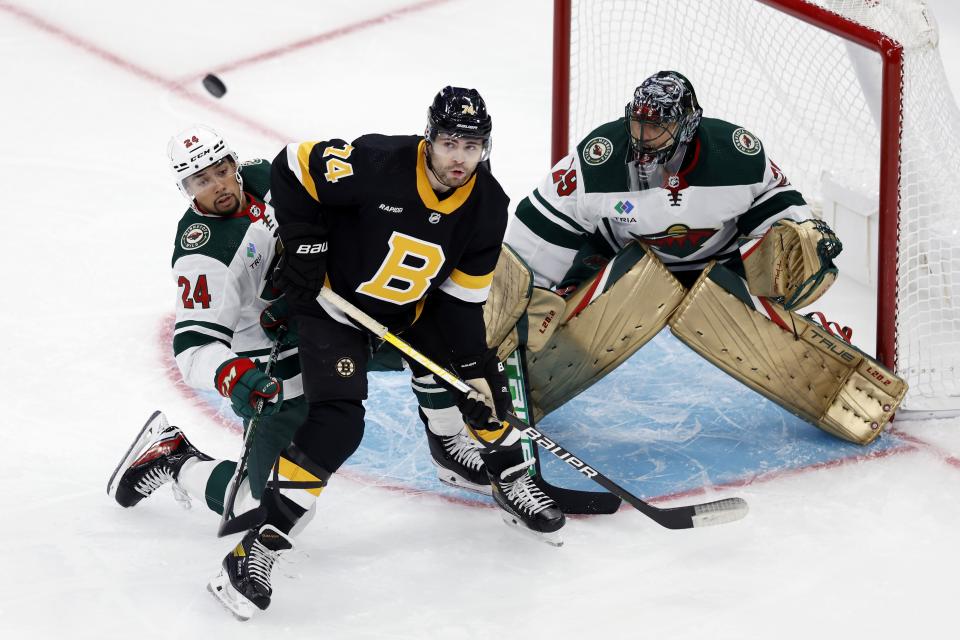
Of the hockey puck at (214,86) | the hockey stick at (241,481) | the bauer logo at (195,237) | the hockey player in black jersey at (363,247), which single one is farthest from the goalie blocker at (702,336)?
the hockey puck at (214,86)

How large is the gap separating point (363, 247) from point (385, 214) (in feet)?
0.31

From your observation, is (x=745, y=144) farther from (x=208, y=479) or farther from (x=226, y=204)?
(x=208, y=479)

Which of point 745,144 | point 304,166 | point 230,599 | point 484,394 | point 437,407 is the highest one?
point 745,144

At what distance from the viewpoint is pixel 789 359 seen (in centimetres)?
344

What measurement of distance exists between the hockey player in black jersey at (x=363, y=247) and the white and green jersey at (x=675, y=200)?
56 centimetres

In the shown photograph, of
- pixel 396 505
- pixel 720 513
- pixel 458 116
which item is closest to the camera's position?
pixel 458 116

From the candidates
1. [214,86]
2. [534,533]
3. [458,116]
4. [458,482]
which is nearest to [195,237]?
[458,116]

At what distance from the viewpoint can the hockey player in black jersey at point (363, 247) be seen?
2707 millimetres

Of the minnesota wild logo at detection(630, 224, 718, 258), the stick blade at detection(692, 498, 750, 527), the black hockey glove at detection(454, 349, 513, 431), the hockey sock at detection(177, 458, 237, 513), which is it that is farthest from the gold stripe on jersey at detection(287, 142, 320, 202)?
the stick blade at detection(692, 498, 750, 527)

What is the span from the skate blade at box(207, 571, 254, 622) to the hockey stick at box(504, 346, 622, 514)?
82cm

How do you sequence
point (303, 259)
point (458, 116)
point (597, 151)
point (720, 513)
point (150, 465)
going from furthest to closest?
point (597, 151) < point (150, 465) < point (720, 513) < point (303, 259) < point (458, 116)

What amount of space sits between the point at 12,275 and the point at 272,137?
4.69 feet

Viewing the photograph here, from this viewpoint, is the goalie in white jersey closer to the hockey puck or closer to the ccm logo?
the ccm logo

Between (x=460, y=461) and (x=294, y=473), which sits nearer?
(x=294, y=473)
